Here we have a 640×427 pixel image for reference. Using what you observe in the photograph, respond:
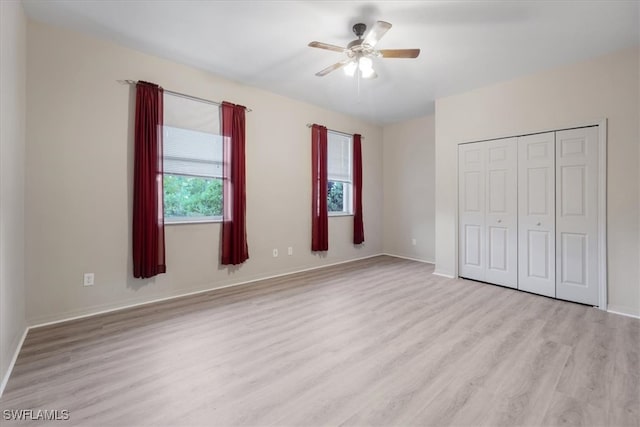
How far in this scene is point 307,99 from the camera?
4.75 metres

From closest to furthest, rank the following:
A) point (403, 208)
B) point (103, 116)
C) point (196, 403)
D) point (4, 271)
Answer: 1. point (196, 403)
2. point (4, 271)
3. point (103, 116)
4. point (403, 208)

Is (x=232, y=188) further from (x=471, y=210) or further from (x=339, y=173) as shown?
(x=471, y=210)

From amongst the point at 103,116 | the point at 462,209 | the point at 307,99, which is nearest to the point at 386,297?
the point at 462,209

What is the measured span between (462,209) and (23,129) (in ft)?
17.4

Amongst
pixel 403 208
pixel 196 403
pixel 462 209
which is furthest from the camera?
pixel 403 208

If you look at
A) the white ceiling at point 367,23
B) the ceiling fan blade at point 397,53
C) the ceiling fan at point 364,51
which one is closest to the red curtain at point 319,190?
the white ceiling at point 367,23

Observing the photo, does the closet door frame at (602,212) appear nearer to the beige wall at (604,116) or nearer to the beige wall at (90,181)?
the beige wall at (604,116)

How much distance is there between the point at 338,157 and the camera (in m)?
5.55

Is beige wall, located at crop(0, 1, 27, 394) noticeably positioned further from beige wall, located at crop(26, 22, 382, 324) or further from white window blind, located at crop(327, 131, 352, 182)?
white window blind, located at crop(327, 131, 352, 182)

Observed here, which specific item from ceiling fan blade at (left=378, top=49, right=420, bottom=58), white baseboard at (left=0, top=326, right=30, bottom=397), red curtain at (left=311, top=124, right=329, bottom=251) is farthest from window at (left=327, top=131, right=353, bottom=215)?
white baseboard at (left=0, top=326, right=30, bottom=397)

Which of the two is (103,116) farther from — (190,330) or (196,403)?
(196,403)

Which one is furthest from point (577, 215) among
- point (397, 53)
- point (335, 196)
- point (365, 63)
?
point (335, 196)

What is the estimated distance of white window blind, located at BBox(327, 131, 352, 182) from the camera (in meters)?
5.42

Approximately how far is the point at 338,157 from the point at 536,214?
330 cm
